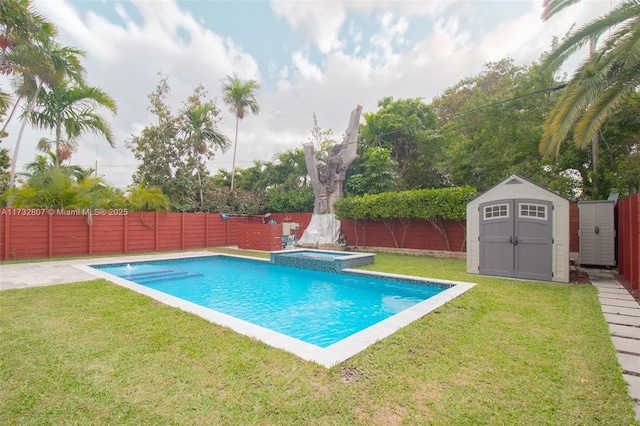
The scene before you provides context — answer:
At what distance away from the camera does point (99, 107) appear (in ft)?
39.9

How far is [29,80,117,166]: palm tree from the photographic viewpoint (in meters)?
11.3

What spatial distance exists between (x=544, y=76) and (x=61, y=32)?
17.6 metres

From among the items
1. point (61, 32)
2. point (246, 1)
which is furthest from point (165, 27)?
point (61, 32)

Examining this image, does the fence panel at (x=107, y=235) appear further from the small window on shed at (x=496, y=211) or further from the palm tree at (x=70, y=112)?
the small window on shed at (x=496, y=211)

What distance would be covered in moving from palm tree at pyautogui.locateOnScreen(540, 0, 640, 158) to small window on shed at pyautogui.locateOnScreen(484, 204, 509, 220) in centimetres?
203

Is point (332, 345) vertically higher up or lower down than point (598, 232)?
lower down

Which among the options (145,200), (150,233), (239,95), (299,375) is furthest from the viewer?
(239,95)

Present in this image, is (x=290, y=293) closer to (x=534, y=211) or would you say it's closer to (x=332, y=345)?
(x=332, y=345)

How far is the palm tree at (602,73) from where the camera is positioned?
200 inches

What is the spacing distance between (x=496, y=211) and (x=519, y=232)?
670 mm

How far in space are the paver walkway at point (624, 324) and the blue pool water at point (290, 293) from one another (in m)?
2.68

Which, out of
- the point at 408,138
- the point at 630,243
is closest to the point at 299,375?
the point at 630,243

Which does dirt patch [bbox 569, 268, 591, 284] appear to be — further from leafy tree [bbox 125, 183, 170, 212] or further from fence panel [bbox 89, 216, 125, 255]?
fence panel [bbox 89, 216, 125, 255]

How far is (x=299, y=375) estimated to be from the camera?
262cm
